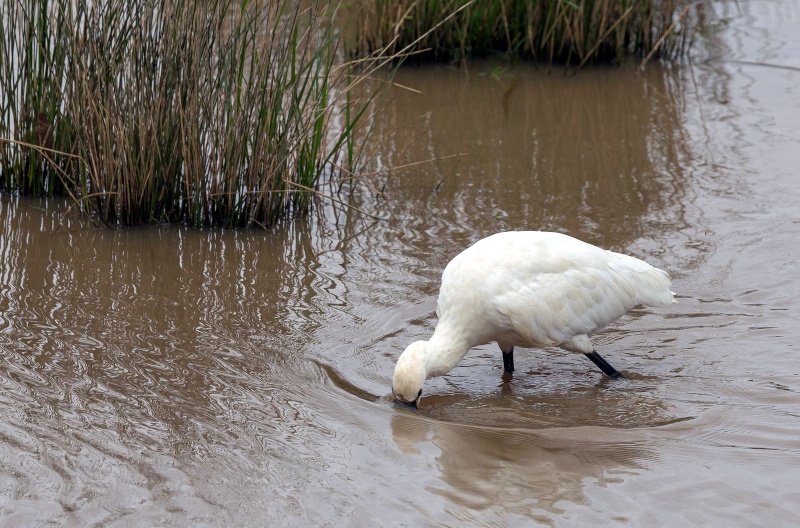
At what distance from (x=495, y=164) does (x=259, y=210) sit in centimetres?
225

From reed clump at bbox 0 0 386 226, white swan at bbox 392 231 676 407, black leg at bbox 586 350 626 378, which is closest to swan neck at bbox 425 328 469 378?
white swan at bbox 392 231 676 407

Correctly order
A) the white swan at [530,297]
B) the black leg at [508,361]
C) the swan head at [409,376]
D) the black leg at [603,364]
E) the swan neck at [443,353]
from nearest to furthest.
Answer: the swan head at [409,376] < the swan neck at [443,353] < the white swan at [530,297] < the black leg at [603,364] < the black leg at [508,361]

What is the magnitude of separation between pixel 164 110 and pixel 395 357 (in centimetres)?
220

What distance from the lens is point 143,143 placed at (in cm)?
653

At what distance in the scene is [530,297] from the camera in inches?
205

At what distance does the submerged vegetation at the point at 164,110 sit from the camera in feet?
21.2

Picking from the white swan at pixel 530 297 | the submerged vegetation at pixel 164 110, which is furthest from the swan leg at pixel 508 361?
the submerged vegetation at pixel 164 110

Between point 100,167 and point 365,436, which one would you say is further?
point 100,167

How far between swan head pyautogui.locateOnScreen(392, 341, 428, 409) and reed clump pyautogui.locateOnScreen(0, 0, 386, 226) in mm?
2290

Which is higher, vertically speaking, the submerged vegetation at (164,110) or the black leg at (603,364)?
the submerged vegetation at (164,110)

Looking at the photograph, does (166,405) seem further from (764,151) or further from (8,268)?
(764,151)

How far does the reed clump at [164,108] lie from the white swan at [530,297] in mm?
1871

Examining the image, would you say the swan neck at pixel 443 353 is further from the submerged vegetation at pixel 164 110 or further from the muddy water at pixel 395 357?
the submerged vegetation at pixel 164 110

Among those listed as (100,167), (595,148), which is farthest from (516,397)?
(595,148)
